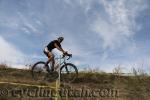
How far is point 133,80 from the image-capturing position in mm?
29219

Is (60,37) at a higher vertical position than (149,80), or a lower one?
higher

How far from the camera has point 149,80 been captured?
2959cm

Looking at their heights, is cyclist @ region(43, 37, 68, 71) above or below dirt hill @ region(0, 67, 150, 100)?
above

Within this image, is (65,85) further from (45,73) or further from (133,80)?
(133,80)

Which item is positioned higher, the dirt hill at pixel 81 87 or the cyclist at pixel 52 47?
the cyclist at pixel 52 47

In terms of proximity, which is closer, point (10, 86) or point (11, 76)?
point (10, 86)

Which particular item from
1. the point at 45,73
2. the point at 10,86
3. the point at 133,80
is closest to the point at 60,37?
the point at 45,73

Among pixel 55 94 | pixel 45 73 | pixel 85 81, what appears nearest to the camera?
pixel 55 94

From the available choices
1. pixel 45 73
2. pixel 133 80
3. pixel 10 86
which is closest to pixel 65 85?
pixel 45 73

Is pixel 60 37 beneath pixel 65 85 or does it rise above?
above

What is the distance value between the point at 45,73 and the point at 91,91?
2803 mm

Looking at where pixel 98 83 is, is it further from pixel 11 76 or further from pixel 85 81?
pixel 11 76

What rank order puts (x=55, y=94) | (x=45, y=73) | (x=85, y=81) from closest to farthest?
(x=55, y=94) < (x=45, y=73) < (x=85, y=81)

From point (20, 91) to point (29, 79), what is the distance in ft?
7.56
